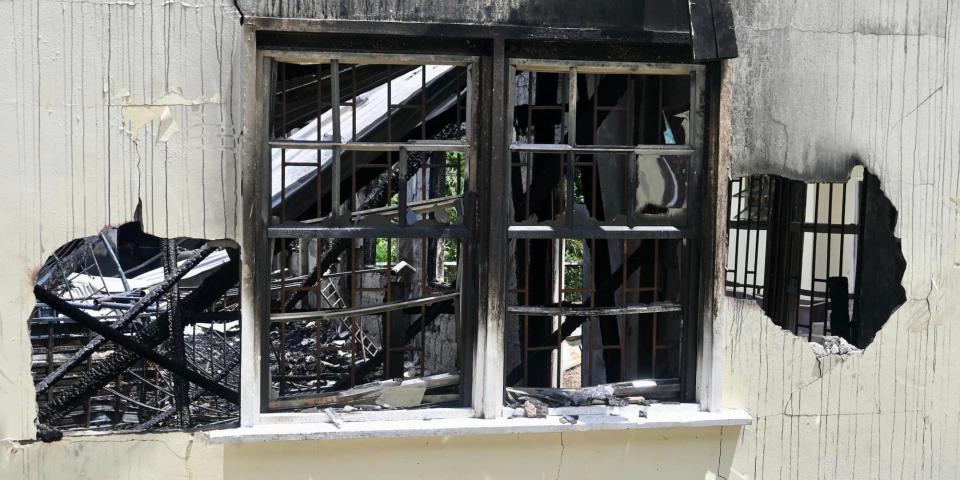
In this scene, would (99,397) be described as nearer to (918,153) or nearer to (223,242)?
(223,242)

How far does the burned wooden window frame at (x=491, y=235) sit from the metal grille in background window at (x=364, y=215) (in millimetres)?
99

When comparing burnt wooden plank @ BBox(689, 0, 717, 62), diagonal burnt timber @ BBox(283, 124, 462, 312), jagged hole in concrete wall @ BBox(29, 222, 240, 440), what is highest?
burnt wooden plank @ BBox(689, 0, 717, 62)

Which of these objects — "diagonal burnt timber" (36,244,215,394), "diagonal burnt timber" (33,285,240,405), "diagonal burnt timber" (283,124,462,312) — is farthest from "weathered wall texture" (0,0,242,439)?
"diagonal burnt timber" (283,124,462,312)

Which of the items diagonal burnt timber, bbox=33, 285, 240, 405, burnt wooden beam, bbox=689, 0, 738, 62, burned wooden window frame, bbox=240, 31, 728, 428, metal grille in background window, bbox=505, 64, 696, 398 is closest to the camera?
burned wooden window frame, bbox=240, 31, 728, 428

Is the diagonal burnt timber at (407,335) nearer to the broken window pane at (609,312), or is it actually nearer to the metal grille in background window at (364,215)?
the metal grille in background window at (364,215)

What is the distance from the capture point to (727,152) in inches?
165

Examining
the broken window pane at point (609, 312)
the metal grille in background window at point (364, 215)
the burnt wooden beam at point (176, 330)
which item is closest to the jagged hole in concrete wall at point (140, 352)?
the burnt wooden beam at point (176, 330)

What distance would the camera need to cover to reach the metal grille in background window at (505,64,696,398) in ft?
13.8

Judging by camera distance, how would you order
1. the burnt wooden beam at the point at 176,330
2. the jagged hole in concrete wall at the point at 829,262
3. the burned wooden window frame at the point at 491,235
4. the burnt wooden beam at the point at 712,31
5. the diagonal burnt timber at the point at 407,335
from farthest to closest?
the diagonal burnt timber at the point at 407,335, the burnt wooden beam at the point at 176,330, the jagged hole in concrete wall at the point at 829,262, the burnt wooden beam at the point at 712,31, the burned wooden window frame at the point at 491,235

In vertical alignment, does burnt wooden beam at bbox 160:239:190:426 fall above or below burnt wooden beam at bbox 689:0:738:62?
below

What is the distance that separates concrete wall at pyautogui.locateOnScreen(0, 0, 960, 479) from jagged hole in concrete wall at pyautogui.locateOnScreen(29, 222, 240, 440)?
0.20 meters

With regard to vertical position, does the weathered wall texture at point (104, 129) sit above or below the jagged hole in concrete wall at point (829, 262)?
above

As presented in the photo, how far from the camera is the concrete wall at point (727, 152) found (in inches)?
141

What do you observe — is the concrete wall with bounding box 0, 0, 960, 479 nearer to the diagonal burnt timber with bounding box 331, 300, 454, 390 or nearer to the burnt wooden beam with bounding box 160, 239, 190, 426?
the burnt wooden beam with bounding box 160, 239, 190, 426
